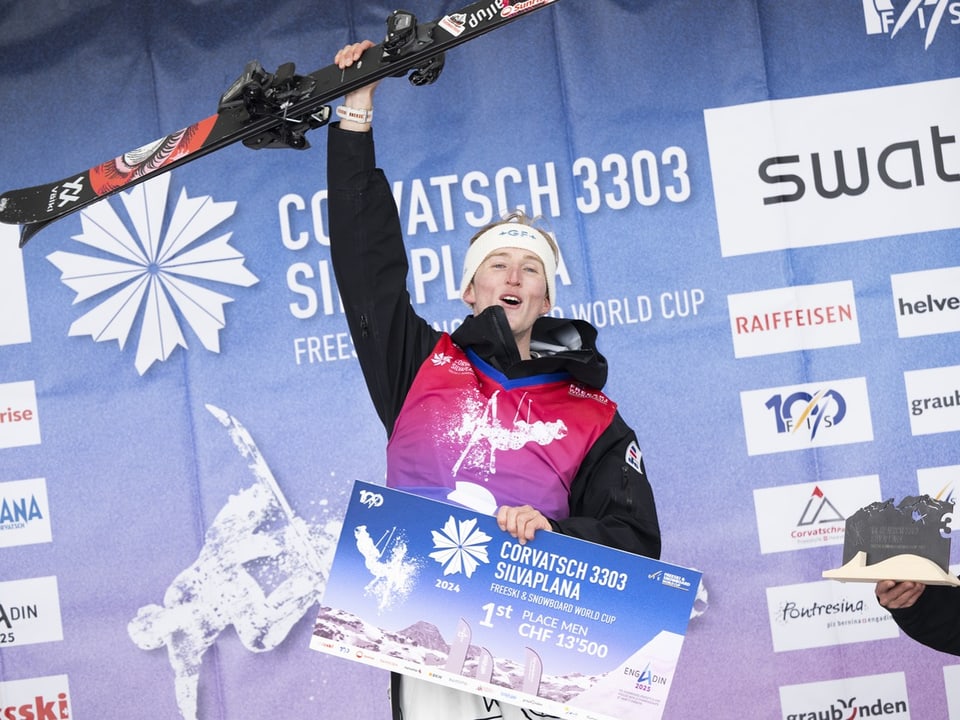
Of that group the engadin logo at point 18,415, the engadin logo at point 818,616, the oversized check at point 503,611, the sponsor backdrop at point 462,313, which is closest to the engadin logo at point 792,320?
the sponsor backdrop at point 462,313

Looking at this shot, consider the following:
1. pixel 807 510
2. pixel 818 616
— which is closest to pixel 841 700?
pixel 818 616

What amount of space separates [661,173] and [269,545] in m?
1.70

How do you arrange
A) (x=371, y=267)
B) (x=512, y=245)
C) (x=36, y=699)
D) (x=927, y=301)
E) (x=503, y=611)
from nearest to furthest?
1. (x=503, y=611)
2. (x=371, y=267)
3. (x=512, y=245)
4. (x=36, y=699)
5. (x=927, y=301)

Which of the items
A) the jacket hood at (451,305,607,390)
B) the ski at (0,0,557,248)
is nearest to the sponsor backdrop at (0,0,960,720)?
the ski at (0,0,557,248)

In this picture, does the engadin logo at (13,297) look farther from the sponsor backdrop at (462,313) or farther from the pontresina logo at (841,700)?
the pontresina logo at (841,700)

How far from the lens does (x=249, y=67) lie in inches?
90.5

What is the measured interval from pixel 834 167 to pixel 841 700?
1.68m

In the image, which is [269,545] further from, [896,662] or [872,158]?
[872,158]

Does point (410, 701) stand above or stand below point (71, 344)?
below

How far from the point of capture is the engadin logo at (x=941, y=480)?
3656 mm

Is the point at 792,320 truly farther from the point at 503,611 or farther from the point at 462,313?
the point at 503,611

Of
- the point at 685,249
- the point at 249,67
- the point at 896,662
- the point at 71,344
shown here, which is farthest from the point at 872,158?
the point at 71,344

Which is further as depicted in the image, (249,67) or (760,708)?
(760,708)

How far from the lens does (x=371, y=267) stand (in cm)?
234
